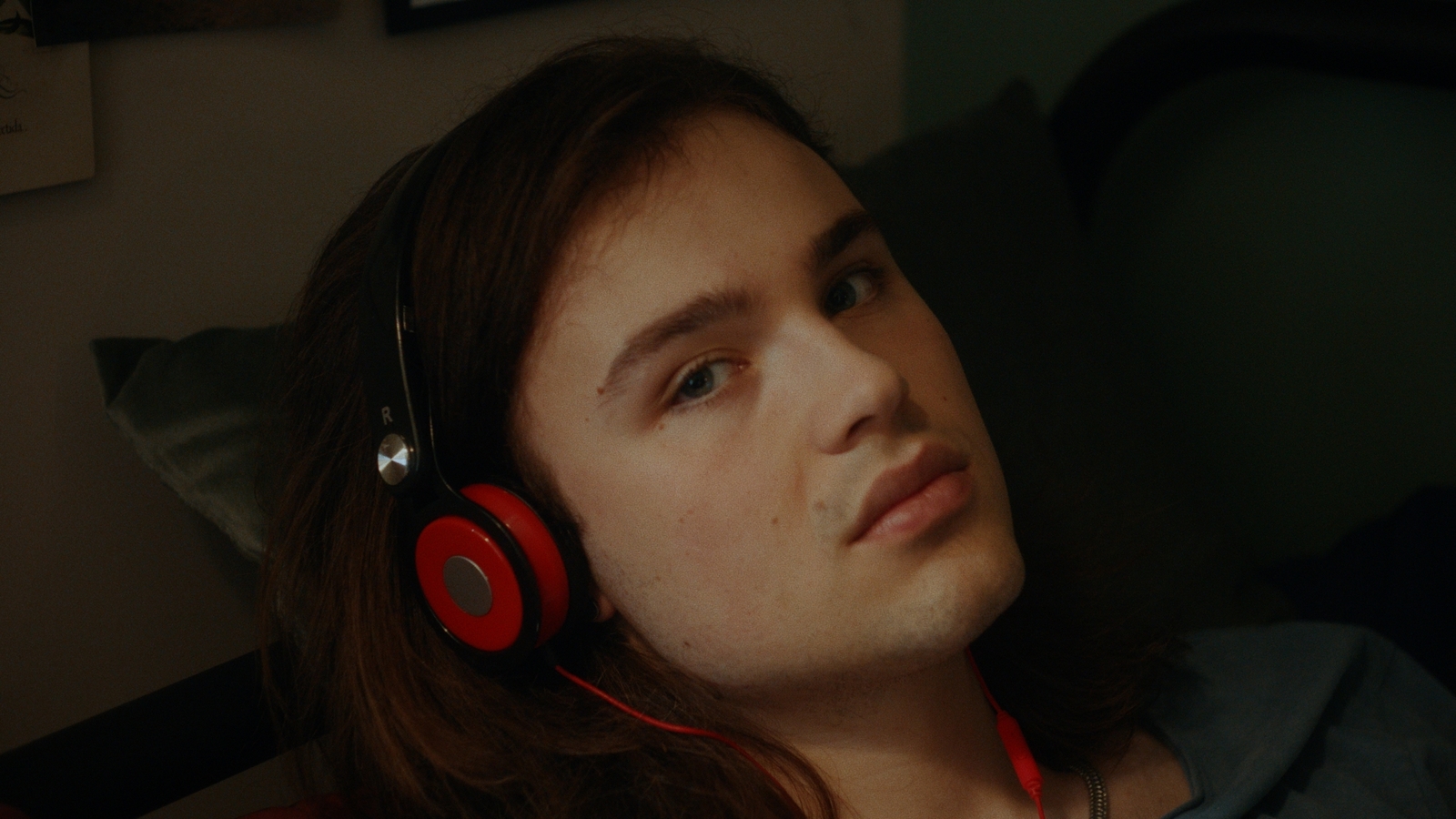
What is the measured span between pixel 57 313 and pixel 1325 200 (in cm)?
165

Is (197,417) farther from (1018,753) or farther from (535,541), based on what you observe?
(1018,753)

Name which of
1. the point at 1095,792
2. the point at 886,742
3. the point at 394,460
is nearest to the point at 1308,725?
the point at 1095,792

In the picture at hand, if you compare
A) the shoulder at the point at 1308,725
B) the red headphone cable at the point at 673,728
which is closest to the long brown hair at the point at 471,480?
the red headphone cable at the point at 673,728

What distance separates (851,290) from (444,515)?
0.35 meters

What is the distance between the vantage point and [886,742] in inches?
37.9

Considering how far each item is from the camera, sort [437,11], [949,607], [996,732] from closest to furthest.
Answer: [949,607]
[996,732]
[437,11]

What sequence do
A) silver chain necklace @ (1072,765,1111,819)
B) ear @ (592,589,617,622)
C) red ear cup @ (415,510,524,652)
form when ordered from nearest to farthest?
red ear cup @ (415,510,524,652)
ear @ (592,589,617,622)
silver chain necklace @ (1072,765,1111,819)

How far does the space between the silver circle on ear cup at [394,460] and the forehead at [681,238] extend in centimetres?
12

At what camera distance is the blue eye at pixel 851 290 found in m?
0.97

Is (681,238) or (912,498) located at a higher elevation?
(681,238)

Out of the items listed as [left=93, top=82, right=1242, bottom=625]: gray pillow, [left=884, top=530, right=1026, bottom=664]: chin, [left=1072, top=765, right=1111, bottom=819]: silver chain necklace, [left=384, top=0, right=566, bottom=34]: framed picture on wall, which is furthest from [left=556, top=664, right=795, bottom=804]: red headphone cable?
[left=384, top=0, right=566, bottom=34]: framed picture on wall

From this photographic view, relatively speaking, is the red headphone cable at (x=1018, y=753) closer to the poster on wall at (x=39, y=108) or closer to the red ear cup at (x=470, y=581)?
the red ear cup at (x=470, y=581)

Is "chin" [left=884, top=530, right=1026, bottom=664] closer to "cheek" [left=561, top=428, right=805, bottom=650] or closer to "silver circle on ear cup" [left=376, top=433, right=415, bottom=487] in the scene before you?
"cheek" [left=561, top=428, right=805, bottom=650]

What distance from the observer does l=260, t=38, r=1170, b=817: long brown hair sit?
894 mm
